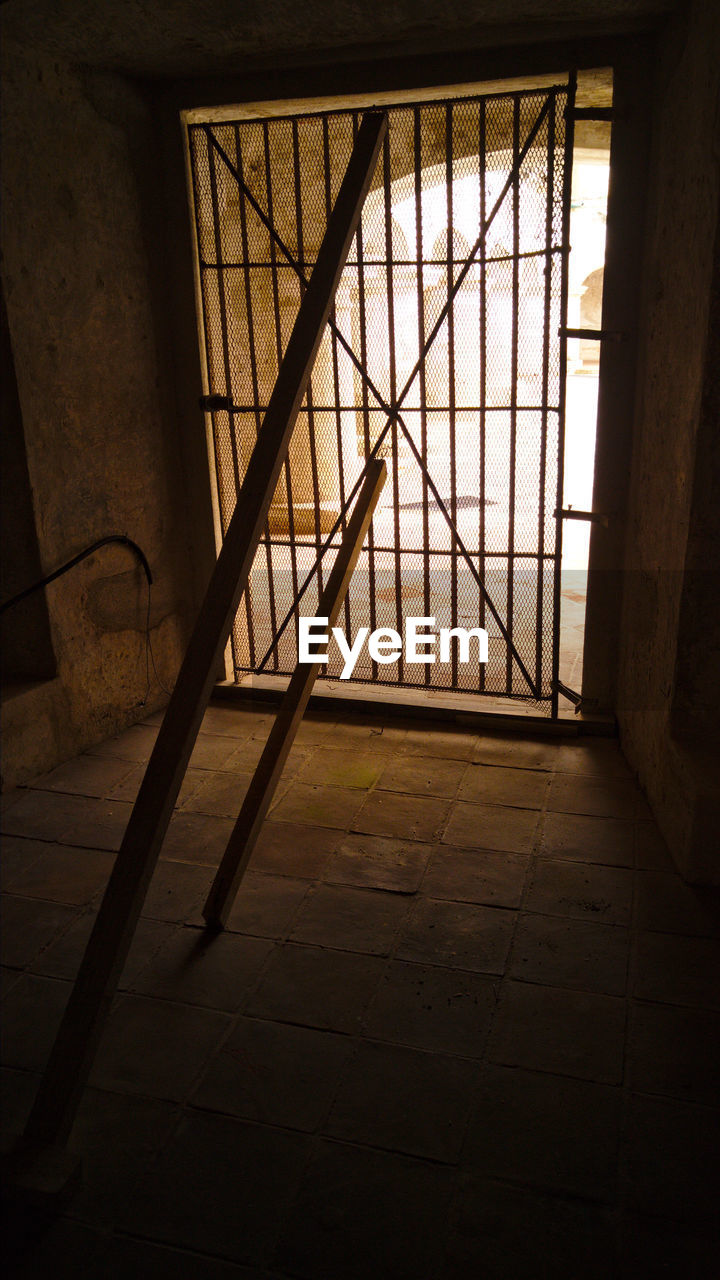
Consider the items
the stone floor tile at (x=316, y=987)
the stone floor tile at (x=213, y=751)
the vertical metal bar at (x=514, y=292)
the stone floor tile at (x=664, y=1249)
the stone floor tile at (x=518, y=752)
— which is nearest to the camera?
the stone floor tile at (x=664, y=1249)

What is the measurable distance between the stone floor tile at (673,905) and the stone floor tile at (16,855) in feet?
8.93

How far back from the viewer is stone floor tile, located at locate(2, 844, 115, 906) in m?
3.78

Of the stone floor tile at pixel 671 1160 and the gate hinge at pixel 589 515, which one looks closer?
the stone floor tile at pixel 671 1160

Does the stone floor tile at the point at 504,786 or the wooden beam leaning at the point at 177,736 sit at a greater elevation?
the wooden beam leaning at the point at 177,736

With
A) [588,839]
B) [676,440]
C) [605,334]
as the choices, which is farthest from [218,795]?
[605,334]

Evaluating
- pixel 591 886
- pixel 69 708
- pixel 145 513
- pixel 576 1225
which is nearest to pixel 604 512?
pixel 591 886

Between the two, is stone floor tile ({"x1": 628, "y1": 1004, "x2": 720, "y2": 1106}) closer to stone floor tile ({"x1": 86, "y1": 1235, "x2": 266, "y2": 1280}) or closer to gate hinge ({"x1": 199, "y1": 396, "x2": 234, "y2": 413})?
stone floor tile ({"x1": 86, "y1": 1235, "x2": 266, "y2": 1280})

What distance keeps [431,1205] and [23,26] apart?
16.7 ft

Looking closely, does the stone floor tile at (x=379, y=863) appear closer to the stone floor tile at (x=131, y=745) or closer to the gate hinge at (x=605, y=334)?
the stone floor tile at (x=131, y=745)

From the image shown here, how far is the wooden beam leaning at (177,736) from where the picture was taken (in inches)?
89.1

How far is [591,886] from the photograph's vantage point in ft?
12.1

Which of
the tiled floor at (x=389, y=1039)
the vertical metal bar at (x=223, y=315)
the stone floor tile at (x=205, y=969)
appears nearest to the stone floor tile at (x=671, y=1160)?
the tiled floor at (x=389, y=1039)

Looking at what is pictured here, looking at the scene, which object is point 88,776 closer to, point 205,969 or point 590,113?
point 205,969

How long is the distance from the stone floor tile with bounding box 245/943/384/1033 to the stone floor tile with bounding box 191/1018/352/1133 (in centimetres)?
6
